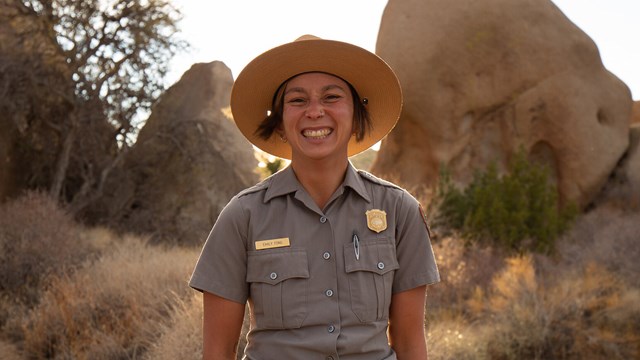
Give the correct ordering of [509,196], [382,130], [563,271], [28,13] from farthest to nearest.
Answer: [28,13] → [509,196] → [563,271] → [382,130]

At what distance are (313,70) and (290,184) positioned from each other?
369mm

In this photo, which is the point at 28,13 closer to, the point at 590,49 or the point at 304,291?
the point at 590,49

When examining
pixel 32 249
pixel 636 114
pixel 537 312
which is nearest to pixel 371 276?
pixel 537 312

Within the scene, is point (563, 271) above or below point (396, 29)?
below

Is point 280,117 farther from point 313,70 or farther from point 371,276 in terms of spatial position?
point 371,276

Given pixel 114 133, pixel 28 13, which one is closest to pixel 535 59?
pixel 114 133

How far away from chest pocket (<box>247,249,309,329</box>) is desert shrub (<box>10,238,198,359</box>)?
13.6 feet

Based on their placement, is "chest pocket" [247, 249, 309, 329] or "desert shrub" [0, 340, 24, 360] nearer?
"chest pocket" [247, 249, 309, 329]

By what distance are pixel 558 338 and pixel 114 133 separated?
33.1 ft

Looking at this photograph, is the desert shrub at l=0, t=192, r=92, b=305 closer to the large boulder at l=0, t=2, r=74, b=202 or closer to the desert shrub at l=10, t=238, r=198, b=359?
the desert shrub at l=10, t=238, r=198, b=359

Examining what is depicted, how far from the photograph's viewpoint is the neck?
220 centimetres

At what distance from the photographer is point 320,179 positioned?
220 cm

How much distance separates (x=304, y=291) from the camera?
2.03m

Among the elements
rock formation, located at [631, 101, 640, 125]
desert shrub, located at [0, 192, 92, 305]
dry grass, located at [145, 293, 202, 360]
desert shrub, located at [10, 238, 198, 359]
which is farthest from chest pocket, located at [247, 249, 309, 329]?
rock formation, located at [631, 101, 640, 125]
